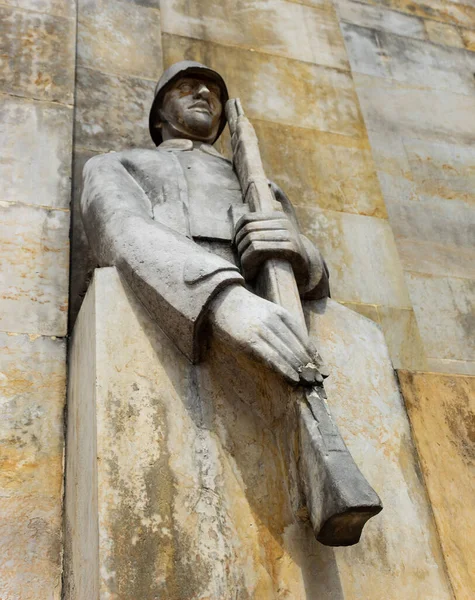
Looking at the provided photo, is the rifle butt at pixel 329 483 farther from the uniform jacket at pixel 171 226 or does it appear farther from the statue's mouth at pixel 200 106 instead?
the statue's mouth at pixel 200 106

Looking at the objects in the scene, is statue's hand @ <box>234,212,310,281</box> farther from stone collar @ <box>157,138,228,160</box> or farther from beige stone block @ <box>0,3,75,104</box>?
beige stone block @ <box>0,3,75,104</box>

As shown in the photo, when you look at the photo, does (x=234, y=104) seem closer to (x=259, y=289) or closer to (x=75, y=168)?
(x=75, y=168)

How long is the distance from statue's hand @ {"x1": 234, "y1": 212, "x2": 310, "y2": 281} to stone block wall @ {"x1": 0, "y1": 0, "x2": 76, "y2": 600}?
1056mm

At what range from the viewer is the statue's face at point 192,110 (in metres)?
4.23

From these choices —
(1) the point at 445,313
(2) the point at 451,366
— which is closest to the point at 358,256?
(1) the point at 445,313

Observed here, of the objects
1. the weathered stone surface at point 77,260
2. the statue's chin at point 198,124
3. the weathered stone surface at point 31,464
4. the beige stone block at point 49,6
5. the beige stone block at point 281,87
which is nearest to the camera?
the weathered stone surface at point 31,464

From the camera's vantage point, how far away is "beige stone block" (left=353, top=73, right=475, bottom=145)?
5867 mm

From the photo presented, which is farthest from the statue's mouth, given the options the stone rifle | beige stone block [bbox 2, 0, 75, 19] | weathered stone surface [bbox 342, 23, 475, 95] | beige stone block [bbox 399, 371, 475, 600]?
weathered stone surface [bbox 342, 23, 475, 95]

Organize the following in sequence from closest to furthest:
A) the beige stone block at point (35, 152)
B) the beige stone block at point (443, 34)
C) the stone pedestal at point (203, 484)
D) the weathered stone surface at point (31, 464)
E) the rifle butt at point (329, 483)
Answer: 1. the rifle butt at point (329, 483)
2. the stone pedestal at point (203, 484)
3. the weathered stone surface at point (31, 464)
4. the beige stone block at point (35, 152)
5. the beige stone block at point (443, 34)

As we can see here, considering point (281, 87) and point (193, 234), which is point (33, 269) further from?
point (281, 87)

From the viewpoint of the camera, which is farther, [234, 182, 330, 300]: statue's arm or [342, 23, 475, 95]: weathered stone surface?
[342, 23, 475, 95]: weathered stone surface

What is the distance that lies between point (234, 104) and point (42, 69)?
1413 millimetres

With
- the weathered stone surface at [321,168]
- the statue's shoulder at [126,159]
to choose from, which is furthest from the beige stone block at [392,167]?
the statue's shoulder at [126,159]

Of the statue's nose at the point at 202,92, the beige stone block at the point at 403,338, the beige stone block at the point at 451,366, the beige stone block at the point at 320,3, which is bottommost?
the beige stone block at the point at 451,366
